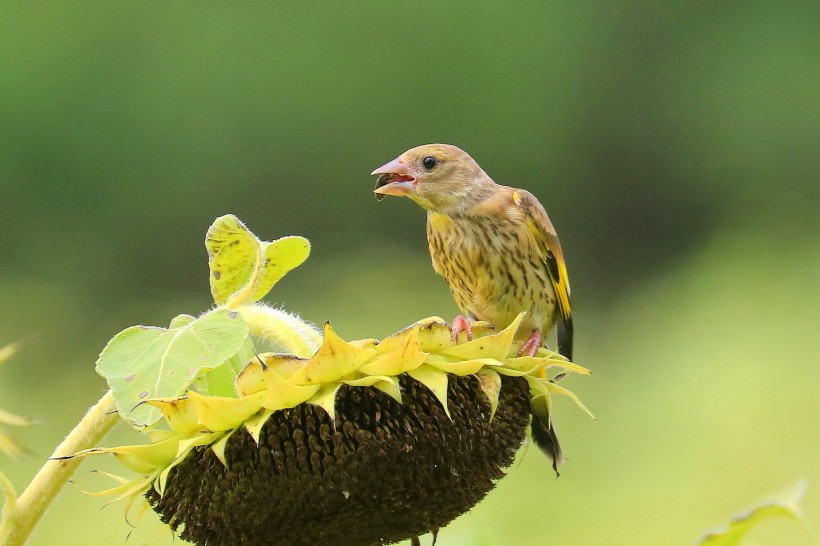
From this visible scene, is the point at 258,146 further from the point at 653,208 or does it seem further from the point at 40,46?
the point at 653,208

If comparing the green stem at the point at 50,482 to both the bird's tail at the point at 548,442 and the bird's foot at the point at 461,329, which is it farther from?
the bird's tail at the point at 548,442

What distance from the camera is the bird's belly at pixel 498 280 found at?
2141mm

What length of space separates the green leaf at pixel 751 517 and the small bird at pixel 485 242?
0.98 m

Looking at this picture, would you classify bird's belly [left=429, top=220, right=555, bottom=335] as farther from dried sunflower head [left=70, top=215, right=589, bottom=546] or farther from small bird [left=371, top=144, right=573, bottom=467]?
dried sunflower head [left=70, top=215, right=589, bottom=546]

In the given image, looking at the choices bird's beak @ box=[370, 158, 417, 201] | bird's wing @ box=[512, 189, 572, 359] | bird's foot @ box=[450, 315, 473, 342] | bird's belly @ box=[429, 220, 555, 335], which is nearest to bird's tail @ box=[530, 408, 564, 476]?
bird's foot @ box=[450, 315, 473, 342]

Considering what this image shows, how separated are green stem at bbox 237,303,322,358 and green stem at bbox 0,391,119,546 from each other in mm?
173

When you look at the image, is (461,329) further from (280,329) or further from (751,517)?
(751,517)

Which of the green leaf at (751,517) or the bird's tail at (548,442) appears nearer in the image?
the green leaf at (751,517)

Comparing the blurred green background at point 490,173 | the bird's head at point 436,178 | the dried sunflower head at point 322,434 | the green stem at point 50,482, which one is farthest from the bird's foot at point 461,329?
the blurred green background at point 490,173

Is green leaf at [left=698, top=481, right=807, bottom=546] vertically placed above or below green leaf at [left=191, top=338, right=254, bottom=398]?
below

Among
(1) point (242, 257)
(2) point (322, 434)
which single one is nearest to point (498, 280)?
(1) point (242, 257)

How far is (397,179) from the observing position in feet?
7.29

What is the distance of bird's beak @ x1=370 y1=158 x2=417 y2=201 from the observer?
2.17 m

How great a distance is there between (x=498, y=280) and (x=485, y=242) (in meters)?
0.08
